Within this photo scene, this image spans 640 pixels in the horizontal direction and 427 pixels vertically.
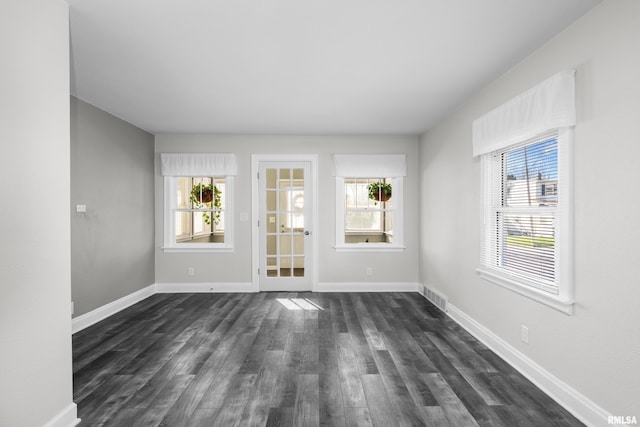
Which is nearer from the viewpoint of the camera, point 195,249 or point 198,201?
point 195,249

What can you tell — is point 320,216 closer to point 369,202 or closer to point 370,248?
point 369,202

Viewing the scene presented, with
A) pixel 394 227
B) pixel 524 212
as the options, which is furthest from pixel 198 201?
pixel 524 212

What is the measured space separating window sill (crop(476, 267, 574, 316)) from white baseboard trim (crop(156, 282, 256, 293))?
11.2 feet

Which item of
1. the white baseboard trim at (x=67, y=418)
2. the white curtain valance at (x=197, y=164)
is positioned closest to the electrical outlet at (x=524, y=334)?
the white baseboard trim at (x=67, y=418)

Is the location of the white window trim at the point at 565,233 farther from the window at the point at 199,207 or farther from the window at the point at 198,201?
the window at the point at 199,207

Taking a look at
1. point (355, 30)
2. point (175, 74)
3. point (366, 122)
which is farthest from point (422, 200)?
point (175, 74)

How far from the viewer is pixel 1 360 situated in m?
1.57

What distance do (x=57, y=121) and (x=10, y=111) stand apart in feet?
0.88

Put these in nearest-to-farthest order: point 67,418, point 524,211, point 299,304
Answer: point 67,418, point 524,211, point 299,304

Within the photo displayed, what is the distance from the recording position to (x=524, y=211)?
2.77 metres

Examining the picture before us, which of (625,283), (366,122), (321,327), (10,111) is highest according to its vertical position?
(366,122)

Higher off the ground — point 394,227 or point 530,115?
point 530,115

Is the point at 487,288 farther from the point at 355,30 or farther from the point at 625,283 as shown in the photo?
the point at 355,30

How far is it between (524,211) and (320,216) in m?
3.05
